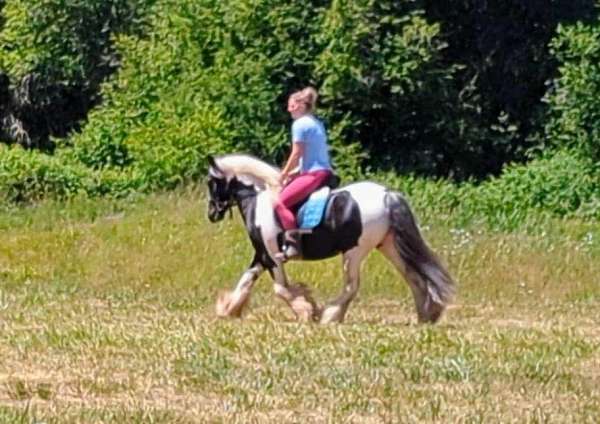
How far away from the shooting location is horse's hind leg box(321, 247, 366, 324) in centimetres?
1453

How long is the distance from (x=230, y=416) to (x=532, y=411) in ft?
5.61

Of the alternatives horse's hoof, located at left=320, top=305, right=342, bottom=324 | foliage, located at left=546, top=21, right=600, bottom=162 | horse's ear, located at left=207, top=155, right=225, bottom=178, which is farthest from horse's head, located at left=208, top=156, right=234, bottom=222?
foliage, located at left=546, top=21, right=600, bottom=162

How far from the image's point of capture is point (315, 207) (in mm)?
14531

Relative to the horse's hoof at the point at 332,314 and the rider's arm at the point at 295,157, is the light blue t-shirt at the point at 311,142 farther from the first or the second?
the horse's hoof at the point at 332,314

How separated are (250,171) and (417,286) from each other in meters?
1.80

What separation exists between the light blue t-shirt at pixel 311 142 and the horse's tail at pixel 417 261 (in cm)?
64

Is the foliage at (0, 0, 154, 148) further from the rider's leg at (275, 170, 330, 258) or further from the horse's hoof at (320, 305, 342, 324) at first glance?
the horse's hoof at (320, 305, 342, 324)

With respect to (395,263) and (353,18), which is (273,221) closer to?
(395,263)

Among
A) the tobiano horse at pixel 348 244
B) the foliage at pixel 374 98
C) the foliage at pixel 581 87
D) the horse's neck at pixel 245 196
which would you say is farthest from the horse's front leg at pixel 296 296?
the foliage at pixel 581 87

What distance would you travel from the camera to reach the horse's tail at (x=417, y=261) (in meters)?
14.5

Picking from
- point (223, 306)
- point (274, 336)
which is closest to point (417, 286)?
point (223, 306)

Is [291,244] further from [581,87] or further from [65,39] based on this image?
[65,39]

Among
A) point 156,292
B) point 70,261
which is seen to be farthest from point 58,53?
point 156,292

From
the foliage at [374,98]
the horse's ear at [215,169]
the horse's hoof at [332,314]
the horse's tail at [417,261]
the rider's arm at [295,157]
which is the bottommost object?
the foliage at [374,98]
